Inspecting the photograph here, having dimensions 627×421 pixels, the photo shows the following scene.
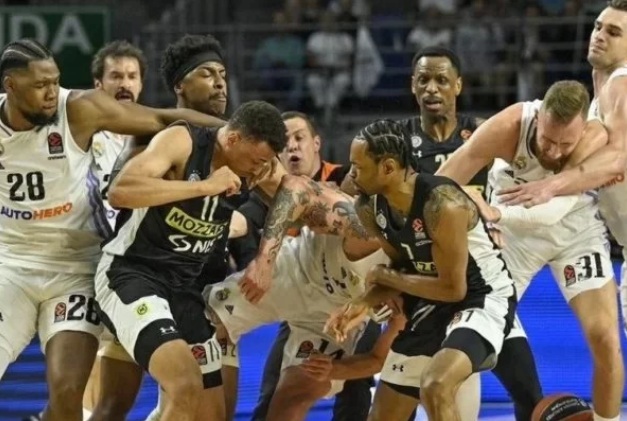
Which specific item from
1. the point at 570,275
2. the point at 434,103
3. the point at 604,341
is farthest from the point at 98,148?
the point at 604,341

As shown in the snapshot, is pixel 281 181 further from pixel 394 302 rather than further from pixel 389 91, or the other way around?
pixel 389 91

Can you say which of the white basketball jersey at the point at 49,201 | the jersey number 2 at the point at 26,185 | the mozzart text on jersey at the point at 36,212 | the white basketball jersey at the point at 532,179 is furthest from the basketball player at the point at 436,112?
the jersey number 2 at the point at 26,185

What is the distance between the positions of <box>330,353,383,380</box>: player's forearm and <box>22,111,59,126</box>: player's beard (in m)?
1.80

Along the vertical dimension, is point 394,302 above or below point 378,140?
below

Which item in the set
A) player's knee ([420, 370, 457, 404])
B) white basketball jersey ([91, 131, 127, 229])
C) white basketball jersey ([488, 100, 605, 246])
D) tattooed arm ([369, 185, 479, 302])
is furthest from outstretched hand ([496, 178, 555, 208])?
white basketball jersey ([91, 131, 127, 229])

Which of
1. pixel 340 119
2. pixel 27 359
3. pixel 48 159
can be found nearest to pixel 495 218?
pixel 48 159

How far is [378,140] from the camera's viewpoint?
5734 millimetres

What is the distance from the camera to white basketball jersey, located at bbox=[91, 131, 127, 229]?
6855 mm

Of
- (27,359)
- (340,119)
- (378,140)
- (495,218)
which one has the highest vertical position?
(378,140)

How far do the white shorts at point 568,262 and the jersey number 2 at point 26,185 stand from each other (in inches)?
98.9

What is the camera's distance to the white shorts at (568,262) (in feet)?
22.7

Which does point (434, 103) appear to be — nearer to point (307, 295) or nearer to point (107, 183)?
point (307, 295)

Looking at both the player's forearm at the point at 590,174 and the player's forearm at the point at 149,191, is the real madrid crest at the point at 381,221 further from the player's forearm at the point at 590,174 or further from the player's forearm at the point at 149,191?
the player's forearm at the point at 590,174

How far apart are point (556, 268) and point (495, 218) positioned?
1012 mm
